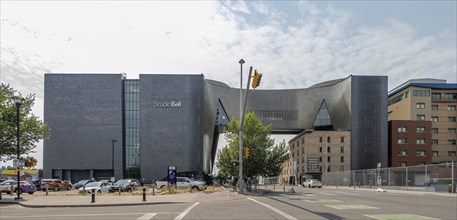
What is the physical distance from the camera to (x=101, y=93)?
96.2 metres

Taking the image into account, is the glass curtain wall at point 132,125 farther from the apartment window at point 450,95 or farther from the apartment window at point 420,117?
the apartment window at point 450,95

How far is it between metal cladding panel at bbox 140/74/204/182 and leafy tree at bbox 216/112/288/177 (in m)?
47.8

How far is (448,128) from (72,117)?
3570 inches

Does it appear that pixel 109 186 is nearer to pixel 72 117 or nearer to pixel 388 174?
pixel 388 174

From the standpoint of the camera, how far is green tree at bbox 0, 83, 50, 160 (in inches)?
1487

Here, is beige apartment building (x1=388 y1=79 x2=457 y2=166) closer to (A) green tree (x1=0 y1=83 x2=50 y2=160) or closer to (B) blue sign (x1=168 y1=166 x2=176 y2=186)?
(B) blue sign (x1=168 y1=166 x2=176 y2=186)

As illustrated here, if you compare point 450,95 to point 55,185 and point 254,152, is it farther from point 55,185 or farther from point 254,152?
point 55,185

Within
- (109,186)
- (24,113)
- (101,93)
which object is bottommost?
(109,186)

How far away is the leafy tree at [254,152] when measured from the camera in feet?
150

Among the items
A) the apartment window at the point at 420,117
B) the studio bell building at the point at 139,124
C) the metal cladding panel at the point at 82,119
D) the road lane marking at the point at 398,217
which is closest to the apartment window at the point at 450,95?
the apartment window at the point at 420,117

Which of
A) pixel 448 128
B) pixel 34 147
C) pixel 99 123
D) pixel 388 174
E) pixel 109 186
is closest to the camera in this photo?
pixel 34 147

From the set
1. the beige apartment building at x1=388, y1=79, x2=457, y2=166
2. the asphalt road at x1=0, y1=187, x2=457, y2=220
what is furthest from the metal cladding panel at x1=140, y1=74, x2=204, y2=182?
the asphalt road at x1=0, y1=187, x2=457, y2=220

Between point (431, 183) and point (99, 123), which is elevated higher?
point (99, 123)

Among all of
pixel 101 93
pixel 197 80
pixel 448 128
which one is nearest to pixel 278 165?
pixel 197 80
